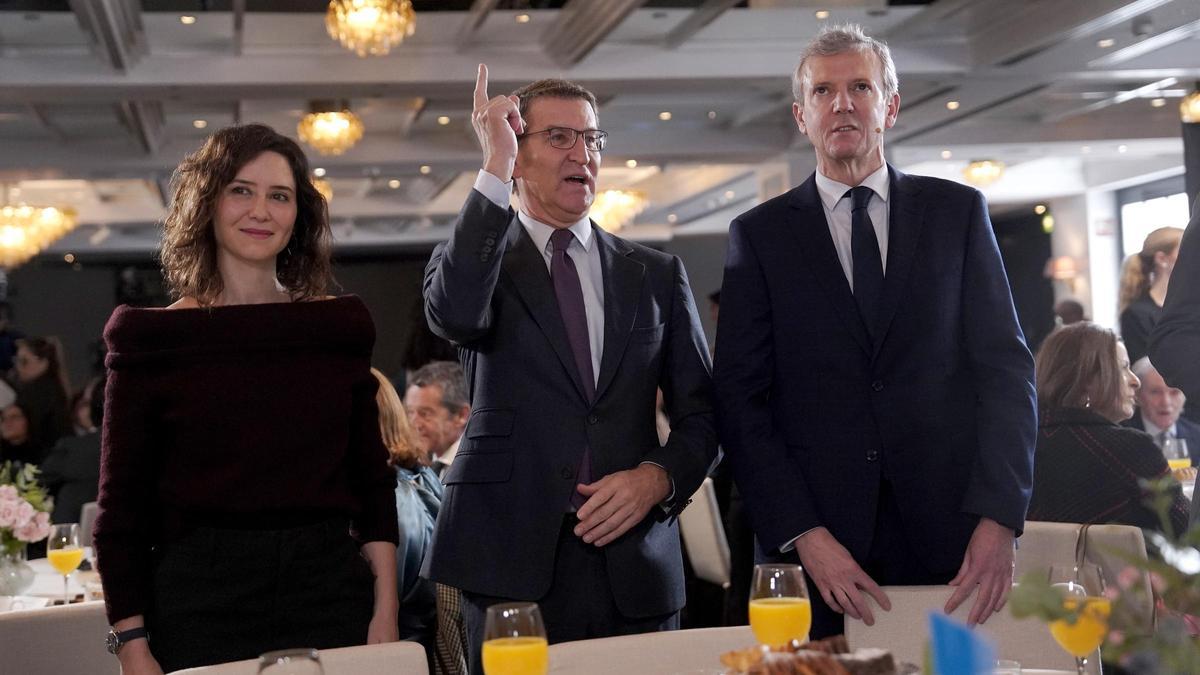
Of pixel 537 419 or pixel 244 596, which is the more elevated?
pixel 537 419

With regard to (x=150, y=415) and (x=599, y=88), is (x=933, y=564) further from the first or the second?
(x=599, y=88)

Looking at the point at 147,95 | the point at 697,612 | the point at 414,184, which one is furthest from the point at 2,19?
the point at 414,184

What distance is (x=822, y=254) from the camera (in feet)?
7.87

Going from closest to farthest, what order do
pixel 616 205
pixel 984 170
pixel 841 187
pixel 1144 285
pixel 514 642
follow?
pixel 514 642 → pixel 841 187 → pixel 1144 285 → pixel 616 205 → pixel 984 170

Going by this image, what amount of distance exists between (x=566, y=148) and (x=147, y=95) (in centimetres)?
674

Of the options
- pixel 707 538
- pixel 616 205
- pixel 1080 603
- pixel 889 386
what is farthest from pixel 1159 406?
pixel 616 205

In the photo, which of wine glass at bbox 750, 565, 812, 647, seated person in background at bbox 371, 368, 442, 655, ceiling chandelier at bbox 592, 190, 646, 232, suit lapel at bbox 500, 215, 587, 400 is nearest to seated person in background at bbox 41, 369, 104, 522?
seated person in background at bbox 371, 368, 442, 655

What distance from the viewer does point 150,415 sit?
217 centimetres

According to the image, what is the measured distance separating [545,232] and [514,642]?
1.12 metres

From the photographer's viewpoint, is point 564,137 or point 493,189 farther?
point 564,137

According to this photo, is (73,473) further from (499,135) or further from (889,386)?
(889,386)

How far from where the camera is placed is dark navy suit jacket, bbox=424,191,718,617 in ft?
7.39

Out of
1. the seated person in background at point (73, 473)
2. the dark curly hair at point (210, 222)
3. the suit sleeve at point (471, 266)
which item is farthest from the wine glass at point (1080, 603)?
the seated person in background at point (73, 473)

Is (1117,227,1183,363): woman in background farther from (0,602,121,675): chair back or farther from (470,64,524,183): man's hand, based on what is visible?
(0,602,121,675): chair back
